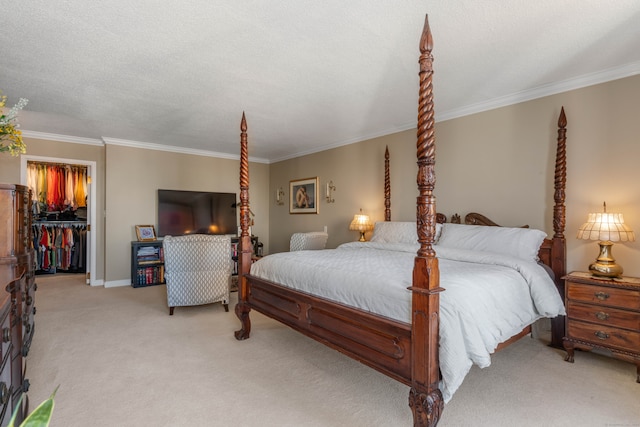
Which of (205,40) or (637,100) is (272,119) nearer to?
(205,40)

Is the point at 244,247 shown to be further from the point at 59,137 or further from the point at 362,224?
the point at 59,137

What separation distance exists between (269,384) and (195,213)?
4.44m

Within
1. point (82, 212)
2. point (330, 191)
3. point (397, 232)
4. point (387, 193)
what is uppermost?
point (330, 191)

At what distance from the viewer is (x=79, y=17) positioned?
2.05 meters

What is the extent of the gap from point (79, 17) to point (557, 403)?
3828mm

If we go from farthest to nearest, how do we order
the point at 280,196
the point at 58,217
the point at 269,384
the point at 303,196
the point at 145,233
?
the point at 280,196, the point at 58,217, the point at 303,196, the point at 145,233, the point at 269,384

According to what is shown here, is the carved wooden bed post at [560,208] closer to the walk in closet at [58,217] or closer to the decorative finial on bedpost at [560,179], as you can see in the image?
the decorative finial on bedpost at [560,179]

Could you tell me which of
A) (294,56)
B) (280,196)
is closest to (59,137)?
(280,196)

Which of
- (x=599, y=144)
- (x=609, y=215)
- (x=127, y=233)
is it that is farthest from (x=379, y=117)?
(x=127, y=233)

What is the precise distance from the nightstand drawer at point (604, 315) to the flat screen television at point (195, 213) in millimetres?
5455

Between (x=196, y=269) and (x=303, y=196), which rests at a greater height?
(x=303, y=196)

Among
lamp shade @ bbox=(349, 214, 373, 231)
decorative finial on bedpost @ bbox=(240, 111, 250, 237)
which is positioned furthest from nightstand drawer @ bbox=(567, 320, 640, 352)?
decorative finial on bedpost @ bbox=(240, 111, 250, 237)

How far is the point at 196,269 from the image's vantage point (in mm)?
3900

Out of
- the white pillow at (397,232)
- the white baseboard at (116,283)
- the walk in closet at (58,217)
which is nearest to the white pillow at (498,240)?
the white pillow at (397,232)
